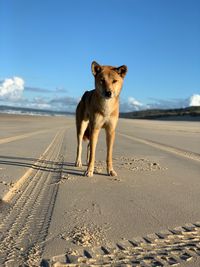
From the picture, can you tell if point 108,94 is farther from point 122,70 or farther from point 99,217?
point 99,217

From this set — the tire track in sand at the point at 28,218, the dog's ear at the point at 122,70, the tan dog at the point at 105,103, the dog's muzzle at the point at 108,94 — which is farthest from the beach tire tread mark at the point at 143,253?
the dog's ear at the point at 122,70

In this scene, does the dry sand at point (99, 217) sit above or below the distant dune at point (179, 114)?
below

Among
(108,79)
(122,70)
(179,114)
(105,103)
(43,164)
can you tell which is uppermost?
(122,70)

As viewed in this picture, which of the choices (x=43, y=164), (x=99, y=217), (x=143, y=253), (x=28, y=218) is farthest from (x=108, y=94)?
(x=143, y=253)

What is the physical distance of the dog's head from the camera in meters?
6.05

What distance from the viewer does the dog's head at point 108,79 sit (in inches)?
238

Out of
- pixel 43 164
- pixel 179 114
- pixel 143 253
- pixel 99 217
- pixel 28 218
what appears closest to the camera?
pixel 143 253

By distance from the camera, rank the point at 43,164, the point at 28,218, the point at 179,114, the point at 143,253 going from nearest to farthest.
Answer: the point at 143,253
the point at 28,218
the point at 43,164
the point at 179,114

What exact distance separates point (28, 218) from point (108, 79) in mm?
3027

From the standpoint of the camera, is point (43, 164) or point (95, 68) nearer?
point (95, 68)

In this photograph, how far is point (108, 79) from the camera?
238 inches

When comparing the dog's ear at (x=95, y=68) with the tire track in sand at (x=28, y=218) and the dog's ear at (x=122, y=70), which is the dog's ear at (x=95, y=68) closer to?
the dog's ear at (x=122, y=70)

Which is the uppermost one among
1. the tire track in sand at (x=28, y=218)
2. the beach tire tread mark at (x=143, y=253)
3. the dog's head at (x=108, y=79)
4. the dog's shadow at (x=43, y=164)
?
the dog's head at (x=108, y=79)

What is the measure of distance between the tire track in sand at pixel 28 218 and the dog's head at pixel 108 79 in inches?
58.6
